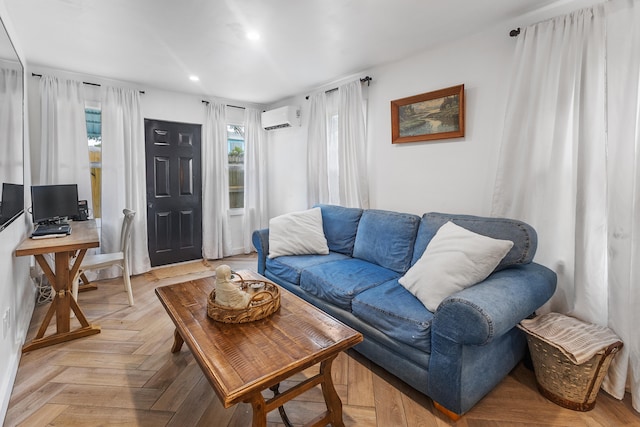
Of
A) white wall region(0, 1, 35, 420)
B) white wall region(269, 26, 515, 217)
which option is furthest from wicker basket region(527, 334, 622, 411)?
white wall region(0, 1, 35, 420)

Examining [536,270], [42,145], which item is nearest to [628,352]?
[536,270]

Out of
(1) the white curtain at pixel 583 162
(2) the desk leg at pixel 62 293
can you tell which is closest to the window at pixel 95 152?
(2) the desk leg at pixel 62 293

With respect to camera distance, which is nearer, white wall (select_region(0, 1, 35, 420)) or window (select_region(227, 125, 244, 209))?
white wall (select_region(0, 1, 35, 420))

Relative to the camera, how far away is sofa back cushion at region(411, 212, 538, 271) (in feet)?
6.15

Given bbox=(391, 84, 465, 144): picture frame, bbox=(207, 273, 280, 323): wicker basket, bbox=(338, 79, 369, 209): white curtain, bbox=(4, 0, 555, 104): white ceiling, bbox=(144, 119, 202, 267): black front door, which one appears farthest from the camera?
bbox=(144, 119, 202, 267): black front door

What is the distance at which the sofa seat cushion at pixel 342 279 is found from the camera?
2133 mm

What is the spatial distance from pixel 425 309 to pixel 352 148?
2127mm

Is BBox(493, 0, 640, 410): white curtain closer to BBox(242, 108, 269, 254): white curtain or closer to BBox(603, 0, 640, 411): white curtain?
BBox(603, 0, 640, 411): white curtain

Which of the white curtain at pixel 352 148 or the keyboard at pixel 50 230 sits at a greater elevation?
the white curtain at pixel 352 148

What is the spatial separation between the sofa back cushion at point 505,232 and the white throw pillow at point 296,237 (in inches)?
39.6

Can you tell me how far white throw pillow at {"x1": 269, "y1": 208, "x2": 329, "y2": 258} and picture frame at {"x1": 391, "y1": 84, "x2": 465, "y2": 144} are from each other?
1195 mm

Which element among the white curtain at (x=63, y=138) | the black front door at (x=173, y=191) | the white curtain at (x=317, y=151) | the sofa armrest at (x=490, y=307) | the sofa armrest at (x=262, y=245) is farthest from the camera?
the black front door at (x=173, y=191)

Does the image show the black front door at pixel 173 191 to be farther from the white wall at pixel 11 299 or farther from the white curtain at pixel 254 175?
the white wall at pixel 11 299

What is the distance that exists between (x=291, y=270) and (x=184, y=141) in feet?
8.89
